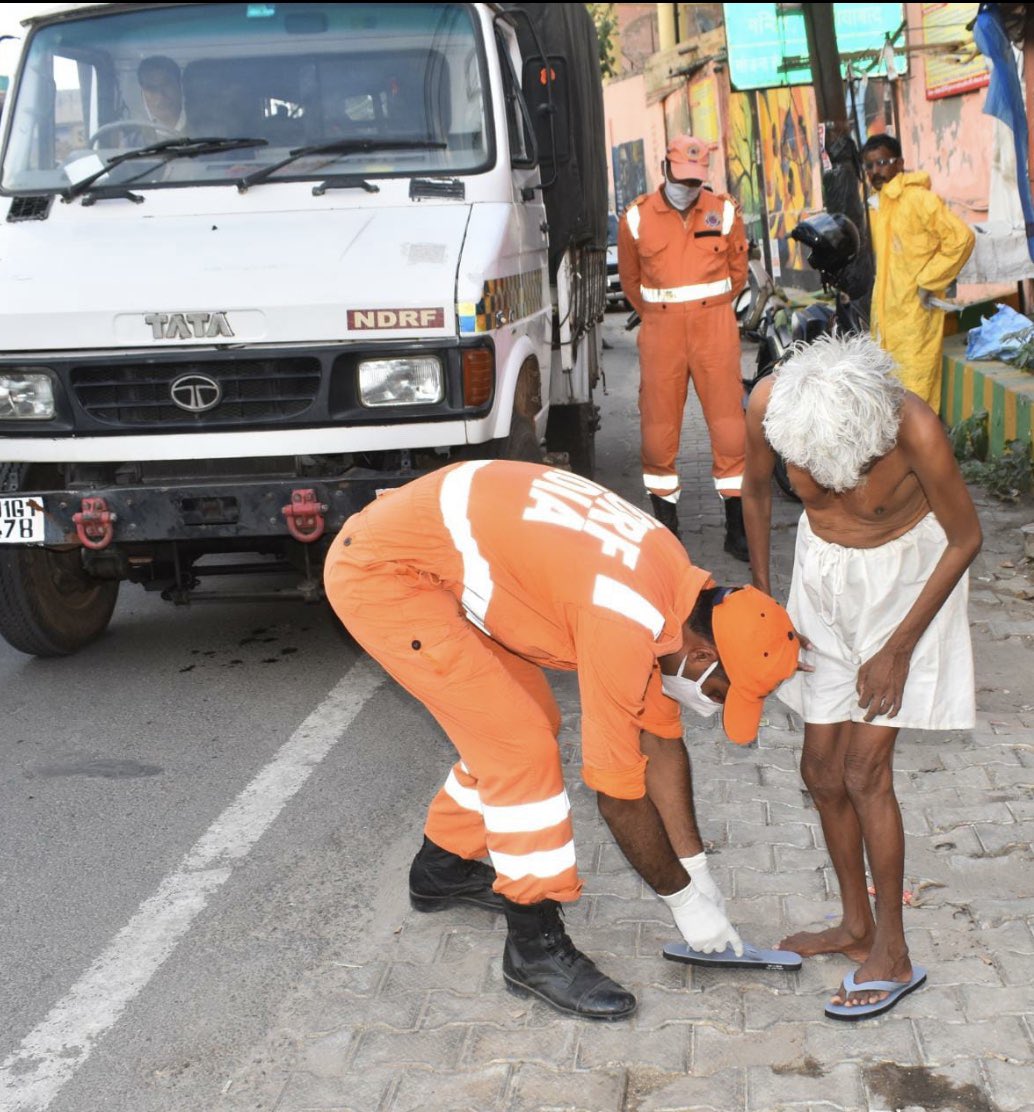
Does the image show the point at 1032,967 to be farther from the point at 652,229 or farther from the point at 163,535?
the point at 652,229

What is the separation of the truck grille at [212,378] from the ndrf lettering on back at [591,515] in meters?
2.21

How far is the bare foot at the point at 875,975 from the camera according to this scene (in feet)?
10.8

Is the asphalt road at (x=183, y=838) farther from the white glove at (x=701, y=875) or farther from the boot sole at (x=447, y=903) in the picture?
the white glove at (x=701, y=875)

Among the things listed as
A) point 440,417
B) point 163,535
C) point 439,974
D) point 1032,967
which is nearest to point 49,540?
point 163,535

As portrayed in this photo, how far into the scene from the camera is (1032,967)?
3.42 metres

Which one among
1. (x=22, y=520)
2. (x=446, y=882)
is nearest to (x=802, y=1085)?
(x=446, y=882)

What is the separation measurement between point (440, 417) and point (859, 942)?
8.09 ft

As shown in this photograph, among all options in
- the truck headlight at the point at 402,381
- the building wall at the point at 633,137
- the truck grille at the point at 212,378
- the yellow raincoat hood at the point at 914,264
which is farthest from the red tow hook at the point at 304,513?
the building wall at the point at 633,137

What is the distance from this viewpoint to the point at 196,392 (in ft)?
17.3

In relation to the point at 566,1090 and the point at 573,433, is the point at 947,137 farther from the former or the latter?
the point at 566,1090

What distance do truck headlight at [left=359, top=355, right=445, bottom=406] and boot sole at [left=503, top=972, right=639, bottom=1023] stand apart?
93.5 inches

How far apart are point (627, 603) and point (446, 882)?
48.8 inches

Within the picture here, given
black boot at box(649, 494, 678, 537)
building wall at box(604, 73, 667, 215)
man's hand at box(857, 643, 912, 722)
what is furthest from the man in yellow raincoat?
building wall at box(604, 73, 667, 215)

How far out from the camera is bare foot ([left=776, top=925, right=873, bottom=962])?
352 cm
